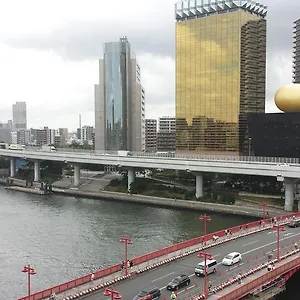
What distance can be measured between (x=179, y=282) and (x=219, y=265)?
489cm

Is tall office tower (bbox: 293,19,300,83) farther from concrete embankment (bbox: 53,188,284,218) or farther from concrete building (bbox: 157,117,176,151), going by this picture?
concrete embankment (bbox: 53,188,284,218)

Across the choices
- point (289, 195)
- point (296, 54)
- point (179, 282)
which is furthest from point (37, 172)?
point (296, 54)

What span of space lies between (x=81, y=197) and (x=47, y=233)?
2643cm

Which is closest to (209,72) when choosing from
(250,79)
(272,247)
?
(250,79)

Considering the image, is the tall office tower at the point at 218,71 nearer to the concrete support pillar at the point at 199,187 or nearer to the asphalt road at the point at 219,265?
the concrete support pillar at the point at 199,187

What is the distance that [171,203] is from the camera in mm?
61062

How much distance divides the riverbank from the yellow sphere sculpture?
16584mm

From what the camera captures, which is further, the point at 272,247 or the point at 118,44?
the point at 118,44

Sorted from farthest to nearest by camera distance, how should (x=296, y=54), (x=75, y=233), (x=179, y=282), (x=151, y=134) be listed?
(x=151, y=134)
(x=296, y=54)
(x=75, y=233)
(x=179, y=282)

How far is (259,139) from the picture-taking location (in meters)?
65.4

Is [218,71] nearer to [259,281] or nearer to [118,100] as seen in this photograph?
[118,100]

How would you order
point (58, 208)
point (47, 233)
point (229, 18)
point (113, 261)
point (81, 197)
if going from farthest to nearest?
1. point (229, 18)
2. point (81, 197)
3. point (58, 208)
4. point (47, 233)
5. point (113, 261)

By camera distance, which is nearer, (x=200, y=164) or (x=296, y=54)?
(x=200, y=164)

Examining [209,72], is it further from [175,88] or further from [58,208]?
[58,208]
